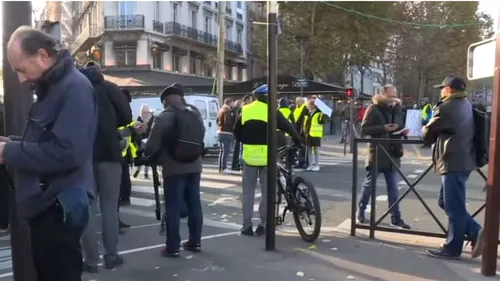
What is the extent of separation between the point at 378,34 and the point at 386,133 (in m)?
33.7

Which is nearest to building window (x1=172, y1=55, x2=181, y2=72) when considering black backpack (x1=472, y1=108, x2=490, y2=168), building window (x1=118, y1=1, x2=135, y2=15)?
building window (x1=118, y1=1, x2=135, y2=15)

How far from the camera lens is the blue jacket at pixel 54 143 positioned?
2820mm

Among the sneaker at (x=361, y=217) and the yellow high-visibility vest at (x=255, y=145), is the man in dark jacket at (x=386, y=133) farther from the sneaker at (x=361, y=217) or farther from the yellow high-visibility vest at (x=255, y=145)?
the yellow high-visibility vest at (x=255, y=145)

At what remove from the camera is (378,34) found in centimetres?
4000

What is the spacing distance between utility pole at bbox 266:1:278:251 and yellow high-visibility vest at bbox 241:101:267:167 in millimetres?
711

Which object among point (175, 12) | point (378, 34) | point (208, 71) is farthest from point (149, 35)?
point (378, 34)

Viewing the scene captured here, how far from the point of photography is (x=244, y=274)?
209 inches

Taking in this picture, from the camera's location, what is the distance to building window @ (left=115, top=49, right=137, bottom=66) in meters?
43.0

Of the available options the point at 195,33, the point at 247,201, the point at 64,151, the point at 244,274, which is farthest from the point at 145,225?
the point at 195,33

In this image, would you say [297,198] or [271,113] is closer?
[271,113]

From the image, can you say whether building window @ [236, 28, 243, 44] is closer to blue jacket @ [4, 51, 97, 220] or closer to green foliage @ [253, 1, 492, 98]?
green foliage @ [253, 1, 492, 98]

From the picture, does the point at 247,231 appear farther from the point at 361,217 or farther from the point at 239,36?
the point at 239,36

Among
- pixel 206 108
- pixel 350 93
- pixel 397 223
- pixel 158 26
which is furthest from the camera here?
pixel 158 26

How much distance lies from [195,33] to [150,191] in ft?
128
